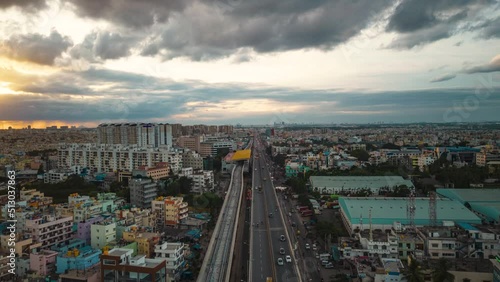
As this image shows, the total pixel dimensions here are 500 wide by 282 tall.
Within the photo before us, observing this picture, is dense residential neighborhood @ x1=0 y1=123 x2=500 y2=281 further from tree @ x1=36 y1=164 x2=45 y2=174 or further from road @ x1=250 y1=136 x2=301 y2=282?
road @ x1=250 y1=136 x2=301 y2=282

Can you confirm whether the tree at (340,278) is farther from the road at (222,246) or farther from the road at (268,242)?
the road at (222,246)

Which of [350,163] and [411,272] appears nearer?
[411,272]

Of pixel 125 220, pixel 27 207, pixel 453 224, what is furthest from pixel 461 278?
pixel 27 207

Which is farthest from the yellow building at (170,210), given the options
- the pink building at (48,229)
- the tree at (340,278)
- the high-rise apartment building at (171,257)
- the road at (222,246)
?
the tree at (340,278)

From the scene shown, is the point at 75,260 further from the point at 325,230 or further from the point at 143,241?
the point at 325,230

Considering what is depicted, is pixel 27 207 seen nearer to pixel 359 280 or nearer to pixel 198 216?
pixel 198 216

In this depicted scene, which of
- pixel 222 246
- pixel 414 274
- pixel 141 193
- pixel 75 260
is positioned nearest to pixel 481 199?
pixel 414 274
